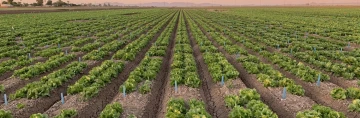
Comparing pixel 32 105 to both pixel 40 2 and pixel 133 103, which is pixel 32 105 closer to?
pixel 133 103

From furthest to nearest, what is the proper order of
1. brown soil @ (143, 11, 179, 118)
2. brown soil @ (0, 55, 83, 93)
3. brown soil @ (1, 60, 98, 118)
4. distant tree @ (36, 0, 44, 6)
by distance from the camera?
distant tree @ (36, 0, 44, 6)
brown soil @ (0, 55, 83, 93)
brown soil @ (143, 11, 179, 118)
brown soil @ (1, 60, 98, 118)

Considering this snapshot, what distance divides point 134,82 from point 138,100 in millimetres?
1685

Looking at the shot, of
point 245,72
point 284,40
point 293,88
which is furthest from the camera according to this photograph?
point 284,40

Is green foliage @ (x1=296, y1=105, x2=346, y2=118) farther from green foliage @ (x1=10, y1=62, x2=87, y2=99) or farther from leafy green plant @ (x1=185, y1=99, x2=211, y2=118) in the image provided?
green foliage @ (x1=10, y1=62, x2=87, y2=99)

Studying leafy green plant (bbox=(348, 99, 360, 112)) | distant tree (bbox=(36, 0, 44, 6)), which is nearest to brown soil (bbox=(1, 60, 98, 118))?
leafy green plant (bbox=(348, 99, 360, 112))

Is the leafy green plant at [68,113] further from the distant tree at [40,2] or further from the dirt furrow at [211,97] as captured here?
the distant tree at [40,2]

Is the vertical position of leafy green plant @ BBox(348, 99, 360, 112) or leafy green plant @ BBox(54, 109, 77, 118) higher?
leafy green plant @ BBox(348, 99, 360, 112)

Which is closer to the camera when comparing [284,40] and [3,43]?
[3,43]

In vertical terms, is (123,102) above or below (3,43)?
below

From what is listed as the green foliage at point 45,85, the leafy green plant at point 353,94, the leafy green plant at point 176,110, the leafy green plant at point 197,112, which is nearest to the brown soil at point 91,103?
the green foliage at point 45,85

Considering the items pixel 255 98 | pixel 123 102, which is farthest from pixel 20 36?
pixel 255 98

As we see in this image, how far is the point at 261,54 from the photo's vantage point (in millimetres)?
18906

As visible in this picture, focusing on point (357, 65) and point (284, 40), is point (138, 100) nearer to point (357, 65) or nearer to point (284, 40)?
point (357, 65)

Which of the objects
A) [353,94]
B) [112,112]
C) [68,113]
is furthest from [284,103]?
[68,113]
